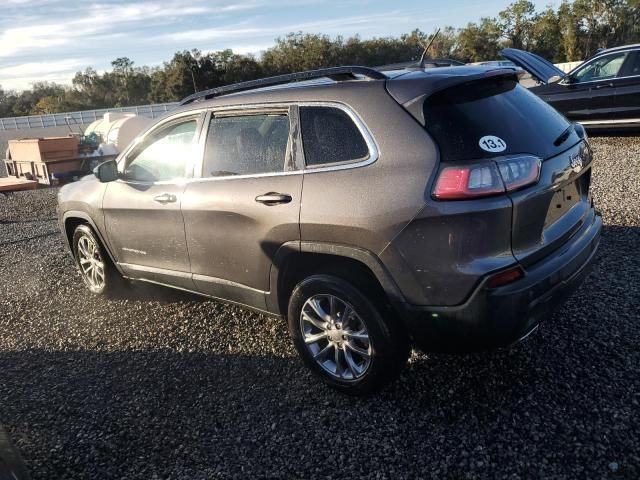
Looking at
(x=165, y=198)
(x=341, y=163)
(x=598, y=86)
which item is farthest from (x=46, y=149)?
(x=598, y=86)

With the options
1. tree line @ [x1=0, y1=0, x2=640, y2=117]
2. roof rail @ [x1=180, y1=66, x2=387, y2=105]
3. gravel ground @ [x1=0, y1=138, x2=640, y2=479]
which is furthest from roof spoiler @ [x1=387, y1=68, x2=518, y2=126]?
tree line @ [x1=0, y1=0, x2=640, y2=117]

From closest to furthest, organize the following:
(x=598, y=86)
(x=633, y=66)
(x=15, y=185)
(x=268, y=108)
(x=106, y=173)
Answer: (x=268, y=108), (x=106, y=173), (x=633, y=66), (x=598, y=86), (x=15, y=185)

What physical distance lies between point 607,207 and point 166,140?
16.8ft

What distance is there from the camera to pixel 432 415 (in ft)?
9.67

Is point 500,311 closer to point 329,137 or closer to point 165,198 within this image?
point 329,137

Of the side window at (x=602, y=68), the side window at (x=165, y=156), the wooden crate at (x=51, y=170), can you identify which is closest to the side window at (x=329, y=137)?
the side window at (x=165, y=156)

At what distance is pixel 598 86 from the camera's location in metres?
10.1

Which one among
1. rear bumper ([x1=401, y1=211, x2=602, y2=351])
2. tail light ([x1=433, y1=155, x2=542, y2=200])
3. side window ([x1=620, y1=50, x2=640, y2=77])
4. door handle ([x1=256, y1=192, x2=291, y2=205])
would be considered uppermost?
side window ([x1=620, y1=50, x2=640, y2=77])

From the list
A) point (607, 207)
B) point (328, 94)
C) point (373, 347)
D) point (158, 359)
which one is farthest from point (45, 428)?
point (607, 207)

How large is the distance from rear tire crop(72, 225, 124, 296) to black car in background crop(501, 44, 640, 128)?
28.8 feet

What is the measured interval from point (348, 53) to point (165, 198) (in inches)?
2389

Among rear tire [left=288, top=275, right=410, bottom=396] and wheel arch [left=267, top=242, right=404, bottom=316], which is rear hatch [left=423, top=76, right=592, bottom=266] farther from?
rear tire [left=288, top=275, right=410, bottom=396]

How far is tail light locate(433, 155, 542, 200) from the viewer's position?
251 centimetres

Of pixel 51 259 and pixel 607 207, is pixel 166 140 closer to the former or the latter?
pixel 51 259
